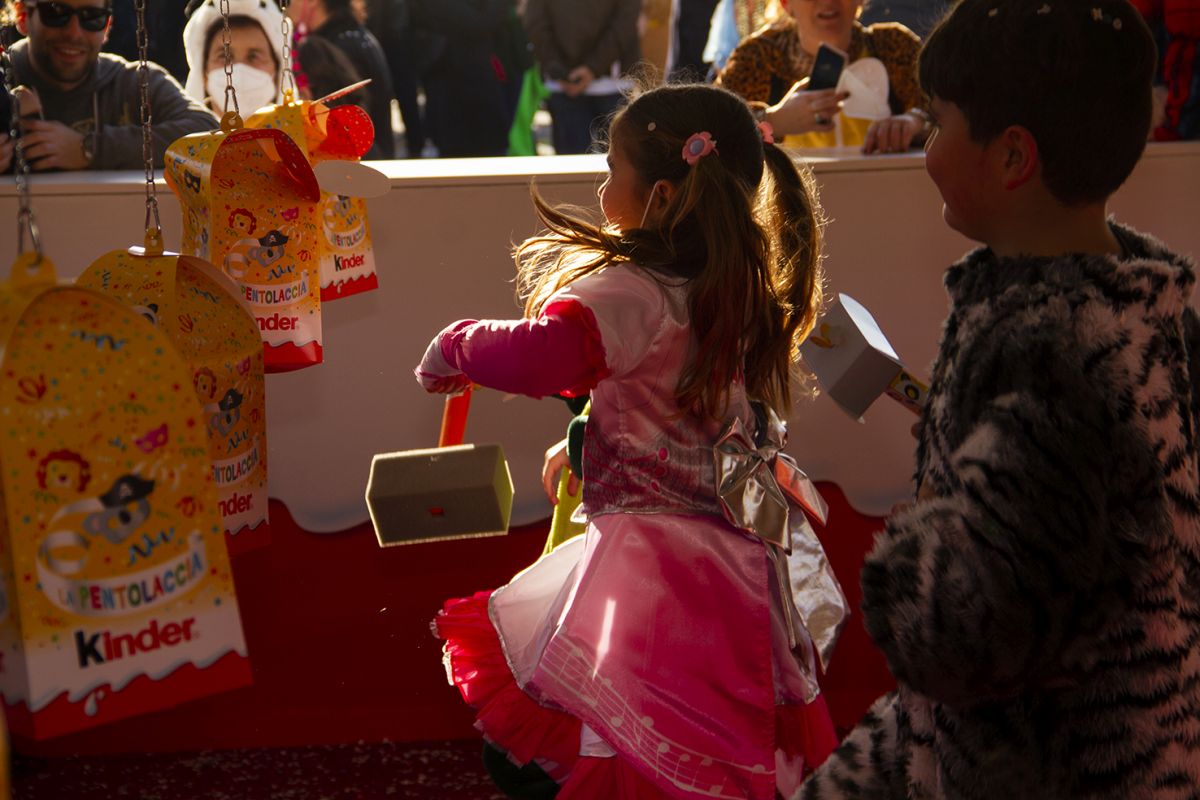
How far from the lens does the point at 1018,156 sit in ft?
3.60

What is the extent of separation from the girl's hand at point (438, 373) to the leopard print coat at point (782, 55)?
60.4 inches

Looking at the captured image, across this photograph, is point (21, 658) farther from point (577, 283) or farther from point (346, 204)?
point (346, 204)

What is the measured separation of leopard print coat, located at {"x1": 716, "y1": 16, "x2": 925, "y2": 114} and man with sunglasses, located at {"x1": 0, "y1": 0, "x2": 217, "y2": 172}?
121 centimetres

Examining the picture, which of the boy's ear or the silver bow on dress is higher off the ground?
the boy's ear

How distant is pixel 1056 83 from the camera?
106 cm

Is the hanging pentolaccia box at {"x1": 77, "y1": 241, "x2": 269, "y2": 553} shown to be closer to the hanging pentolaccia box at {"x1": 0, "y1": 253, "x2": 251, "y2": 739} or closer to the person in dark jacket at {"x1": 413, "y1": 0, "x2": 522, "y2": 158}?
the hanging pentolaccia box at {"x1": 0, "y1": 253, "x2": 251, "y2": 739}

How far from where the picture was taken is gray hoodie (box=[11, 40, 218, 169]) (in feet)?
7.98

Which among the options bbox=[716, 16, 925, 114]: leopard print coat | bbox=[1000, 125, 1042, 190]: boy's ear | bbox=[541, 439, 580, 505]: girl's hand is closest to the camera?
bbox=[1000, 125, 1042, 190]: boy's ear

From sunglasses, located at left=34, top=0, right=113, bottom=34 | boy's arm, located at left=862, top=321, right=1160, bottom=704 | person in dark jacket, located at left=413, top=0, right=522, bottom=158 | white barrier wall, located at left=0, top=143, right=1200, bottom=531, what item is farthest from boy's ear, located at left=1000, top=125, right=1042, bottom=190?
person in dark jacket, located at left=413, top=0, right=522, bottom=158

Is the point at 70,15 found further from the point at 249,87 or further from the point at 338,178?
the point at 338,178

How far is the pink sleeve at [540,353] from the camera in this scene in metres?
1.58

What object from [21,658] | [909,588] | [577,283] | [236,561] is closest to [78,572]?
[21,658]

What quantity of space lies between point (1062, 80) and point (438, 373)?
87 cm

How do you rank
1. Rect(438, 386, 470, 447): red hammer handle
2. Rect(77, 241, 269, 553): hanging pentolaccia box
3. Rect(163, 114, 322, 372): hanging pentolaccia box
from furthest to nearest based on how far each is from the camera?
1. Rect(438, 386, 470, 447): red hammer handle
2. Rect(163, 114, 322, 372): hanging pentolaccia box
3. Rect(77, 241, 269, 553): hanging pentolaccia box
